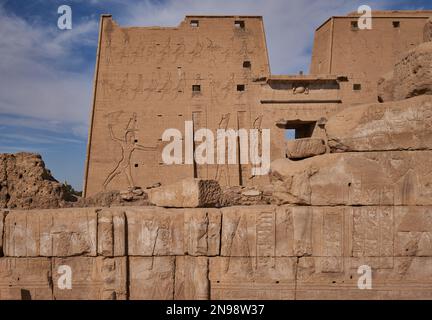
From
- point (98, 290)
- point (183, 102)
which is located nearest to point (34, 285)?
point (98, 290)

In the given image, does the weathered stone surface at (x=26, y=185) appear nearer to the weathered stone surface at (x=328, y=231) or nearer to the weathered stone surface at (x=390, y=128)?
the weathered stone surface at (x=328, y=231)

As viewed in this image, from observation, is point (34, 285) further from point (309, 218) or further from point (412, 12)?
point (412, 12)

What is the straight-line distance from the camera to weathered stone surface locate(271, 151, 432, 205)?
14.3ft

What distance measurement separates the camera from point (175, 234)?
14.8 feet

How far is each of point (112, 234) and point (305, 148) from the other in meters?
2.90

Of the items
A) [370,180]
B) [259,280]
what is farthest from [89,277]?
[370,180]

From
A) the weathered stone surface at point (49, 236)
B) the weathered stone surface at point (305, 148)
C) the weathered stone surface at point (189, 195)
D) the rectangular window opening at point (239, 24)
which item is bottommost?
the weathered stone surface at point (49, 236)

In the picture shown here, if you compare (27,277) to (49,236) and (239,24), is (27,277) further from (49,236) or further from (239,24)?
(239,24)

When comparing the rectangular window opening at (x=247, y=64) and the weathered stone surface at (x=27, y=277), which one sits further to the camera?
the rectangular window opening at (x=247, y=64)

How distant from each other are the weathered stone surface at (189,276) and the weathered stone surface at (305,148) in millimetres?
1943

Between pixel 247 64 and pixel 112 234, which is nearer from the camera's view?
pixel 112 234

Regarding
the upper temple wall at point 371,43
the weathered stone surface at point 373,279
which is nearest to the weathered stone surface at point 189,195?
the weathered stone surface at point 373,279

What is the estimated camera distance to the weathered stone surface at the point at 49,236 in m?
4.48

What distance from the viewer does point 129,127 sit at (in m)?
12.8
